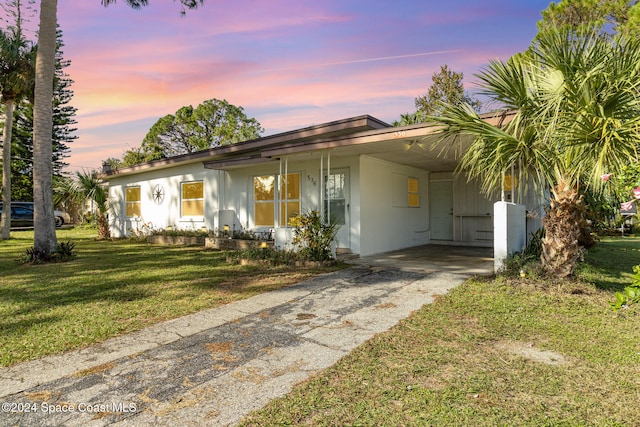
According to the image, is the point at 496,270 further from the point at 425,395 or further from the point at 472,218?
the point at 472,218

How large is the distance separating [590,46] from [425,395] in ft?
16.9

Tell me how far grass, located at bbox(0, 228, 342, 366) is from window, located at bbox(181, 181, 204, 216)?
12.6 ft

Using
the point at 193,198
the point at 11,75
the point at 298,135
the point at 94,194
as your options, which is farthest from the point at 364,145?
the point at 11,75

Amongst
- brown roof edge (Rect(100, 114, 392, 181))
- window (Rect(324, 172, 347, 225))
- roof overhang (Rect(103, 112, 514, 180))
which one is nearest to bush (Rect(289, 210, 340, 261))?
window (Rect(324, 172, 347, 225))

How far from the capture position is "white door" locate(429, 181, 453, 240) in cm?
1231

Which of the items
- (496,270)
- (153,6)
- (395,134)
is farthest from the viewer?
(153,6)

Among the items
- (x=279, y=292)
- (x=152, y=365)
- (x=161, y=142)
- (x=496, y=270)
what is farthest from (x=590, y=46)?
(x=161, y=142)

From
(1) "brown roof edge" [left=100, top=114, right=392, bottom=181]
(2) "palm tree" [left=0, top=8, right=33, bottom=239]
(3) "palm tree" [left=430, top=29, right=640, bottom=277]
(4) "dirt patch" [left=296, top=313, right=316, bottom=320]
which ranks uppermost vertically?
(2) "palm tree" [left=0, top=8, right=33, bottom=239]

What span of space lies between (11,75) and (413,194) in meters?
16.1

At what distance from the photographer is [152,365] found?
319cm

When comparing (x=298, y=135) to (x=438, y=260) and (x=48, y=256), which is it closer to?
(x=438, y=260)

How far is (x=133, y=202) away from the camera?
52.1 ft

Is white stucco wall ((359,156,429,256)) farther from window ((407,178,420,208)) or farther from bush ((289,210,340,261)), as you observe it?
bush ((289,210,340,261))

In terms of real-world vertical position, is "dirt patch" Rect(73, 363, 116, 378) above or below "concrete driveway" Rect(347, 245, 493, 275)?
below
